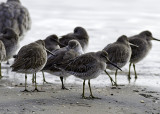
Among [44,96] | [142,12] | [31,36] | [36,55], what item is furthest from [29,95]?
[142,12]

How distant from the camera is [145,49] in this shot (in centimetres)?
1205

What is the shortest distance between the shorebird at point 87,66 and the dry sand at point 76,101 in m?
0.45

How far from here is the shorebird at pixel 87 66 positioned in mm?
8797

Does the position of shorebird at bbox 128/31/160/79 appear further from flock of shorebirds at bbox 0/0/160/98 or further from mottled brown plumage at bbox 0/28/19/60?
mottled brown plumage at bbox 0/28/19/60

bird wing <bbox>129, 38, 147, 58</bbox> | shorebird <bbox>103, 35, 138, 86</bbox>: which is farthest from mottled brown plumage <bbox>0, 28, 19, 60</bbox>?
bird wing <bbox>129, 38, 147, 58</bbox>

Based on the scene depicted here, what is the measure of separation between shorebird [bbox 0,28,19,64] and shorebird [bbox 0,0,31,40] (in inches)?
102

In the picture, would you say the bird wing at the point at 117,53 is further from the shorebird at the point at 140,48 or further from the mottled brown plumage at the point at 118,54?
the shorebird at the point at 140,48

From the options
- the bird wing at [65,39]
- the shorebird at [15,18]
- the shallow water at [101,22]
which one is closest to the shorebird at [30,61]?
the shallow water at [101,22]

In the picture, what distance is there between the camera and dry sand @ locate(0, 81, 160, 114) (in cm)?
770

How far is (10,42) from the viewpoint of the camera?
40.3ft

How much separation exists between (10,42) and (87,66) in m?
4.06

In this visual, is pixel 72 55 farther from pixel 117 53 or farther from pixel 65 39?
pixel 65 39

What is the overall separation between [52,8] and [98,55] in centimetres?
1668

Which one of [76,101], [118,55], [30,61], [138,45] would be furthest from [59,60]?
[138,45]
